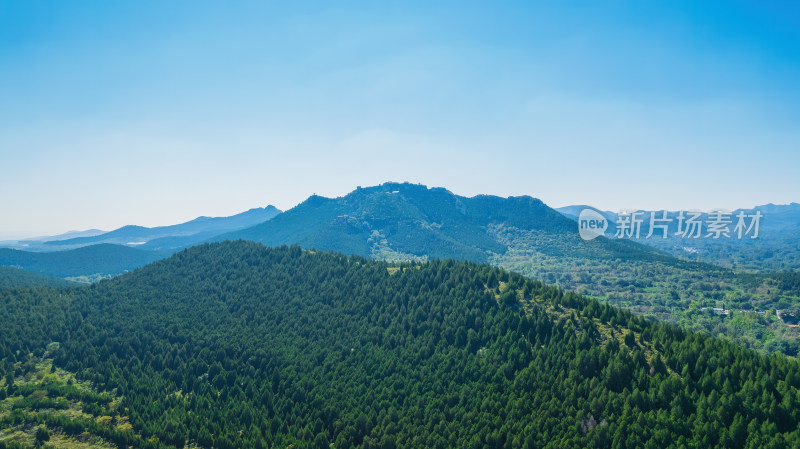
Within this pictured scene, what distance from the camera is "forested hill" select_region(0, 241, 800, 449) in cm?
10069

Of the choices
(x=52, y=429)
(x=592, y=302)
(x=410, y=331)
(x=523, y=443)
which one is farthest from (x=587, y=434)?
(x=52, y=429)

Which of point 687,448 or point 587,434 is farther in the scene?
point 587,434

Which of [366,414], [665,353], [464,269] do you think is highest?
[464,269]

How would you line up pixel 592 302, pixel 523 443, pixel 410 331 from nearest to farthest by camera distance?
pixel 523 443, pixel 592 302, pixel 410 331

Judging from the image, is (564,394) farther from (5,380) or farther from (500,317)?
(5,380)

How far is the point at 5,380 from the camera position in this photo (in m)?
154

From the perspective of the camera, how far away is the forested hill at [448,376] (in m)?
101

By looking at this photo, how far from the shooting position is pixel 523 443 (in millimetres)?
105500

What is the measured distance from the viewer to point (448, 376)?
476ft

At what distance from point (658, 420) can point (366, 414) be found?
77.1 meters

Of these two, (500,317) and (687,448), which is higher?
(500,317)

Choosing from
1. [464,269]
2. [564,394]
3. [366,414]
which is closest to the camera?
[564,394]

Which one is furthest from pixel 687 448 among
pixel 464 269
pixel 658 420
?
pixel 464 269

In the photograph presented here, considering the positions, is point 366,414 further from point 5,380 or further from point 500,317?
point 5,380
